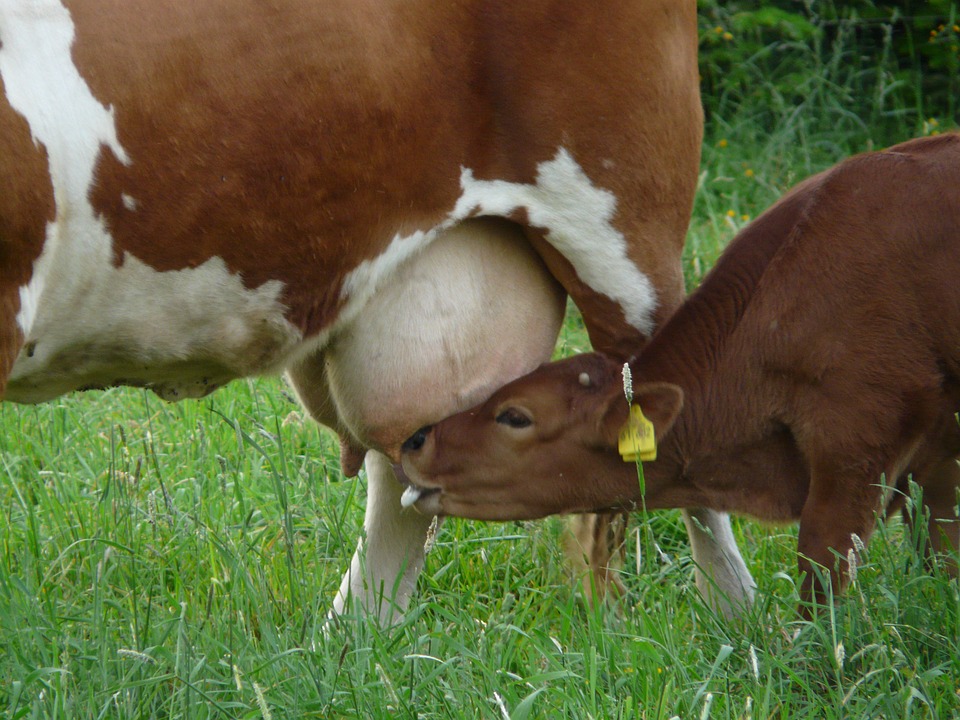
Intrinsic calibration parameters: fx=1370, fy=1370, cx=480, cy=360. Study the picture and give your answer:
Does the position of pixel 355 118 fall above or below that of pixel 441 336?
above

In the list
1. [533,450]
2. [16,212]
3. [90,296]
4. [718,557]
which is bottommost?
[718,557]

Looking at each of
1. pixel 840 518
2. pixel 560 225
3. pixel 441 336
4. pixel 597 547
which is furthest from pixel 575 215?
pixel 597 547

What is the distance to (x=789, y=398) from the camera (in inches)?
123

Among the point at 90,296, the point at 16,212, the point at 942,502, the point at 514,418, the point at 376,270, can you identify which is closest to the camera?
the point at 16,212

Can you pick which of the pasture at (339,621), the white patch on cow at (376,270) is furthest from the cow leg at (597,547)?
the white patch on cow at (376,270)

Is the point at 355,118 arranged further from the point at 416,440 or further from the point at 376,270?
the point at 416,440

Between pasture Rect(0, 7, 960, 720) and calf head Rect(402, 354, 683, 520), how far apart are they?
8.2 inches

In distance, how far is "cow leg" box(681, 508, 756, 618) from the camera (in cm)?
346

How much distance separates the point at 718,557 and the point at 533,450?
1.96ft

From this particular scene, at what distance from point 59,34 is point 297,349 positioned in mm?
839

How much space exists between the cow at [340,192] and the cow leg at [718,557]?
0.22 feet

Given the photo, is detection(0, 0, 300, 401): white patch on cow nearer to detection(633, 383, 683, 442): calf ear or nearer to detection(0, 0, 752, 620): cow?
detection(0, 0, 752, 620): cow

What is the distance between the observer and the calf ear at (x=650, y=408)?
313 cm

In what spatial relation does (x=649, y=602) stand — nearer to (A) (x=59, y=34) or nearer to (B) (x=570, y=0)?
(B) (x=570, y=0)
